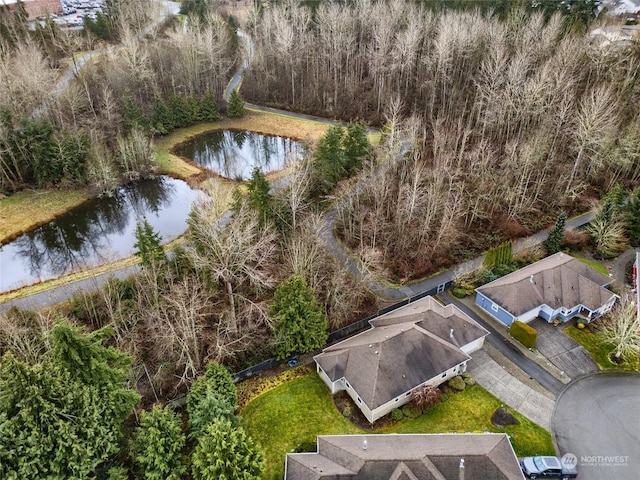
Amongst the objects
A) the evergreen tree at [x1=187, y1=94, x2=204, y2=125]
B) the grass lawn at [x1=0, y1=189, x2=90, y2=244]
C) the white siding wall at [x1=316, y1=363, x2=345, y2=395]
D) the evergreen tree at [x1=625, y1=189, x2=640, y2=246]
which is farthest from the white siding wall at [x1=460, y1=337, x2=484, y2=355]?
the evergreen tree at [x1=187, y1=94, x2=204, y2=125]

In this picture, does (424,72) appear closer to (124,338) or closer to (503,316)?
(503,316)

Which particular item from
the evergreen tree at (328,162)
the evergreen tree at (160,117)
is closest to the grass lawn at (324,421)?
the evergreen tree at (328,162)

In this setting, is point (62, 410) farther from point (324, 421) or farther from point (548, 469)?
point (548, 469)

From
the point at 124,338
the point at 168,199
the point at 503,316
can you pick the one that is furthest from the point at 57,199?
the point at 503,316

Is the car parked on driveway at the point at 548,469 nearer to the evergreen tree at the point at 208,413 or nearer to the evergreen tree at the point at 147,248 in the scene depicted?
the evergreen tree at the point at 208,413

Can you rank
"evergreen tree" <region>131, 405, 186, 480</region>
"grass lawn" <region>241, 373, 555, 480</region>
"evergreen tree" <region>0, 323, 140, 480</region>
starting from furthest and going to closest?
1. "grass lawn" <region>241, 373, 555, 480</region>
2. "evergreen tree" <region>131, 405, 186, 480</region>
3. "evergreen tree" <region>0, 323, 140, 480</region>

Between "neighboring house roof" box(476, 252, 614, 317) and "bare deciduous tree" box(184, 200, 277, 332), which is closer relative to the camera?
"bare deciduous tree" box(184, 200, 277, 332)

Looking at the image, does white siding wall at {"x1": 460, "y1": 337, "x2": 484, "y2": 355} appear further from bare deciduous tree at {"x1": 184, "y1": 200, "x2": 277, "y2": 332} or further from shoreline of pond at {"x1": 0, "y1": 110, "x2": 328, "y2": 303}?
shoreline of pond at {"x1": 0, "y1": 110, "x2": 328, "y2": 303}

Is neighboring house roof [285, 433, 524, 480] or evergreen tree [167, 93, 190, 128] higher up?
evergreen tree [167, 93, 190, 128]
